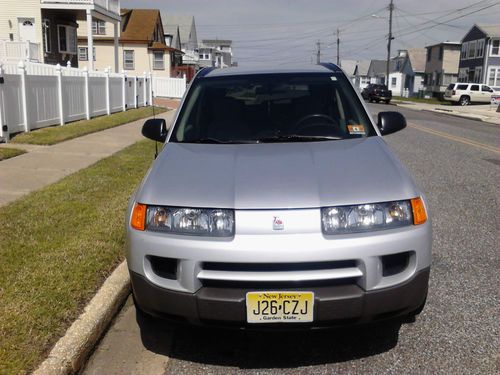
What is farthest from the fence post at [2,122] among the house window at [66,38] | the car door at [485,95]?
the car door at [485,95]

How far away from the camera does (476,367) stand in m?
3.09

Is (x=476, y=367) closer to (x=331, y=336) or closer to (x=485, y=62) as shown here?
(x=331, y=336)

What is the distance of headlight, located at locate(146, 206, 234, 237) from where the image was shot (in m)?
2.88

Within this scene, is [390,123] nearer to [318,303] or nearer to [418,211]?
[418,211]

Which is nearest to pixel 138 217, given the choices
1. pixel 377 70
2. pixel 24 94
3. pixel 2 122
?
pixel 2 122

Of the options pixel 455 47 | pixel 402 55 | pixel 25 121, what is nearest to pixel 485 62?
pixel 455 47

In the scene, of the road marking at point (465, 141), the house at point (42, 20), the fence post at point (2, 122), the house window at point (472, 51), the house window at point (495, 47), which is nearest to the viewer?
the fence post at point (2, 122)

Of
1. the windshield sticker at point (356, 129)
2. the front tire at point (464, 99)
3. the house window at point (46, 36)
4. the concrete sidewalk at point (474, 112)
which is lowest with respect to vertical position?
the concrete sidewalk at point (474, 112)

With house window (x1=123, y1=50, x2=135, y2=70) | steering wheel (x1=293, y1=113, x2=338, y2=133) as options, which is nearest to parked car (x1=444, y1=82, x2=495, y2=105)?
house window (x1=123, y1=50, x2=135, y2=70)

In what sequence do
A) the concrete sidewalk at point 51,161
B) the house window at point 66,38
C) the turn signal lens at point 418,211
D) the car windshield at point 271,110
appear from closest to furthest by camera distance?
the turn signal lens at point 418,211 → the car windshield at point 271,110 → the concrete sidewalk at point 51,161 → the house window at point 66,38

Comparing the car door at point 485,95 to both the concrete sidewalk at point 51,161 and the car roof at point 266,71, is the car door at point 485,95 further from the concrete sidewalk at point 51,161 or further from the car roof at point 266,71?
the car roof at point 266,71

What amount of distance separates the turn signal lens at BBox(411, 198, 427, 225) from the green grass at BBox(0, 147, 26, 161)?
323 inches

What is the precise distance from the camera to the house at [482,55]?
176ft

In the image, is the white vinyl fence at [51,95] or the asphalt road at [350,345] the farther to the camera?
the white vinyl fence at [51,95]
